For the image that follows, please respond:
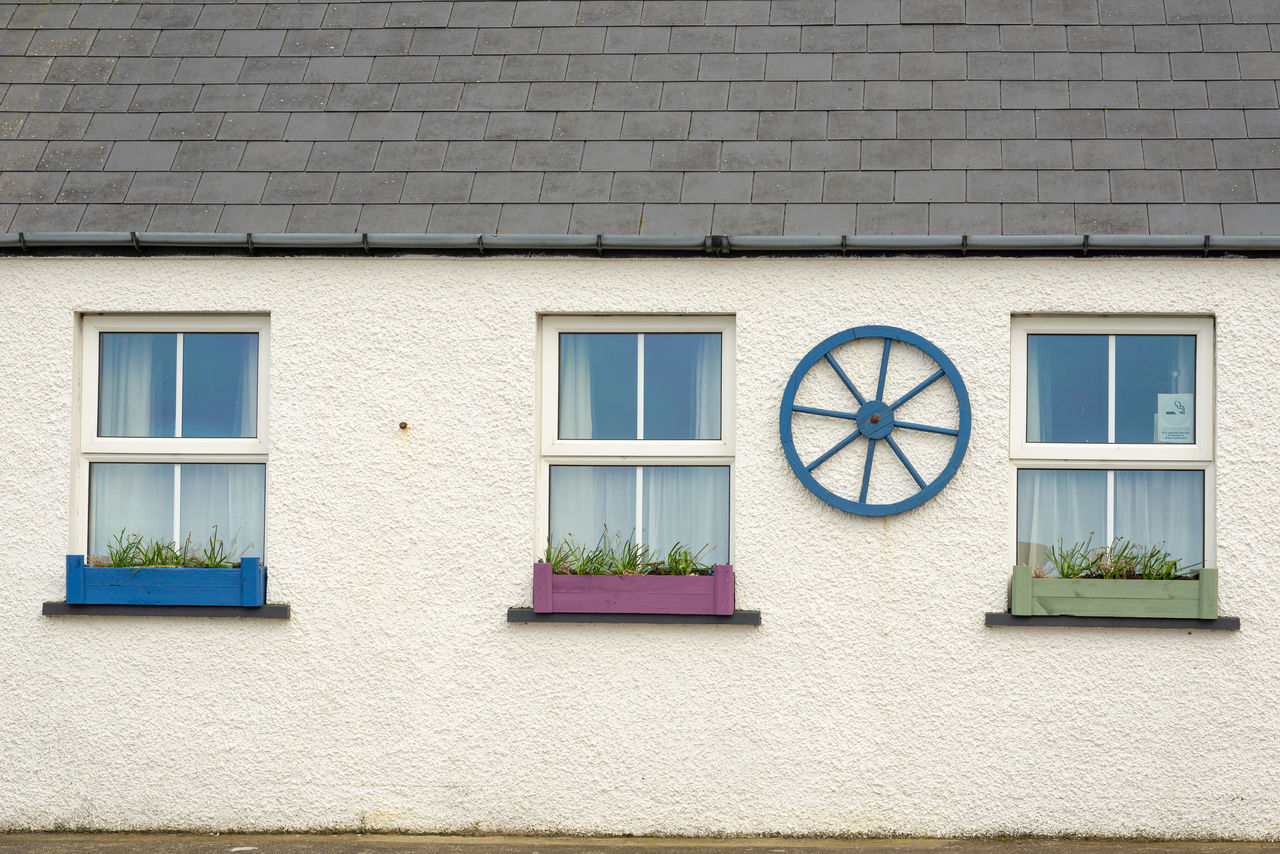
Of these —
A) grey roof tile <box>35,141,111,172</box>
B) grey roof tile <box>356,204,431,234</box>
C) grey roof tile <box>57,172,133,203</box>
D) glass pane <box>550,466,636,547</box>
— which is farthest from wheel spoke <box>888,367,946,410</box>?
grey roof tile <box>35,141,111,172</box>

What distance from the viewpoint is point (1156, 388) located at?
591 cm

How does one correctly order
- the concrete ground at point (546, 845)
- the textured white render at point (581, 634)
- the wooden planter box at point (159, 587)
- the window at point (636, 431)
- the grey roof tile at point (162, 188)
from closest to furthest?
the concrete ground at point (546, 845), the textured white render at point (581, 634), the wooden planter box at point (159, 587), the window at point (636, 431), the grey roof tile at point (162, 188)

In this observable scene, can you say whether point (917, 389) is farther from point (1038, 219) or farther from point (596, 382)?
point (596, 382)

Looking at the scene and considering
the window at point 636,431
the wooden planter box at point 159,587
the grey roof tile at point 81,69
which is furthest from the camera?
the grey roof tile at point 81,69

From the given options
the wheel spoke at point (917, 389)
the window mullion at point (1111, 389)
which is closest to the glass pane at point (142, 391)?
the wheel spoke at point (917, 389)

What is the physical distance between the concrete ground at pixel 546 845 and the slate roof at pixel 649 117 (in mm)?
2770

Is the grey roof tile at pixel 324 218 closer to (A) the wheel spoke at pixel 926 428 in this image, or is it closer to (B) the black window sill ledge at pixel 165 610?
(B) the black window sill ledge at pixel 165 610

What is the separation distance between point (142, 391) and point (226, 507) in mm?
711

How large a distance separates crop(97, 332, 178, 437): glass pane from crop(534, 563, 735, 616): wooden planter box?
2.06 metres

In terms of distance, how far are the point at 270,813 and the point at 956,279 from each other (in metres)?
4.08

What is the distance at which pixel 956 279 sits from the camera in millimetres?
5883

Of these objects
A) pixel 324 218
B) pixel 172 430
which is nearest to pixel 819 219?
pixel 324 218

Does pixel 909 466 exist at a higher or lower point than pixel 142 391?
lower

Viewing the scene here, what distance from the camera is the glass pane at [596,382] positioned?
614 cm
